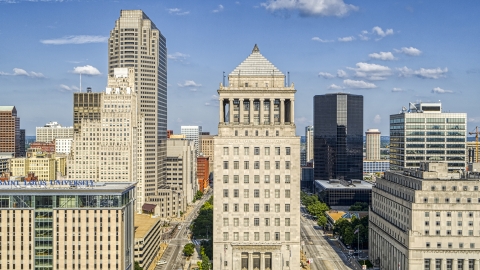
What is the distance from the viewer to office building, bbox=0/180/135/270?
14962 cm

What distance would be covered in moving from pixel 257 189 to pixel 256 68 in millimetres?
30677

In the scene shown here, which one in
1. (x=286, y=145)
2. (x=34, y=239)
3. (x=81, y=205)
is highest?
(x=286, y=145)

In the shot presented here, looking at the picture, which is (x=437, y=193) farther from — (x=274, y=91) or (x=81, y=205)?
(x=81, y=205)

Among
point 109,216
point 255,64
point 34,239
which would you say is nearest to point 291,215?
point 255,64

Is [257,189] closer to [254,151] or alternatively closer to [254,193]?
[254,193]

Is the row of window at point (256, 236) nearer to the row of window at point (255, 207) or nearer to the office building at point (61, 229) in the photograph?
the row of window at point (255, 207)

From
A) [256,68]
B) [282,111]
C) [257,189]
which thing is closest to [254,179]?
[257,189]

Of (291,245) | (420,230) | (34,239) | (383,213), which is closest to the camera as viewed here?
(291,245)

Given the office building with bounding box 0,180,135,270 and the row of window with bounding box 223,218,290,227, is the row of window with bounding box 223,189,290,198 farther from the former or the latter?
the office building with bounding box 0,180,135,270

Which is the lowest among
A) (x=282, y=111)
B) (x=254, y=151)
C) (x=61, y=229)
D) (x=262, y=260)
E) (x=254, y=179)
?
(x=262, y=260)

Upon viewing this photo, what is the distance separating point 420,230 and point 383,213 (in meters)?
33.9

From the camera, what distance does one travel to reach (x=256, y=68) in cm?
13625

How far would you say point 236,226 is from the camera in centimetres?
13100

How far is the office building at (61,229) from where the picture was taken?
150m
